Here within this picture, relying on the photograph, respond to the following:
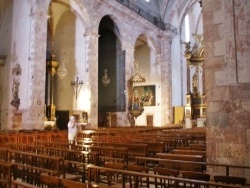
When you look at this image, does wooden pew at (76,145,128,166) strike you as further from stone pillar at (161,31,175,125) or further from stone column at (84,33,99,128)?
stone pillar at (161,31,175,125)

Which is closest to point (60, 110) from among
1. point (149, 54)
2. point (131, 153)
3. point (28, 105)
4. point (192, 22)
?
point (28, 105)

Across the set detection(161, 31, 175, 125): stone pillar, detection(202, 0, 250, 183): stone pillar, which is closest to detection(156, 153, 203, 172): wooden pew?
detection(202, 0, 250, 183): stone pillar

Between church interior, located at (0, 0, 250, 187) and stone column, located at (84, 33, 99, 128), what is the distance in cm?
7

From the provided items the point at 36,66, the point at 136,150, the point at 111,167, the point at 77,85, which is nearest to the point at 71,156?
the point at 136,150

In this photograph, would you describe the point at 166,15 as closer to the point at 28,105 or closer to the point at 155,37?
the point at 155,37

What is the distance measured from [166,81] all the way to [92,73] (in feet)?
36.6

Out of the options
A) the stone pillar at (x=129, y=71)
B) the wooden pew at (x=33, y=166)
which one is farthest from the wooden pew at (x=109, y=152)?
the stone pillar at (x=129, y=71)

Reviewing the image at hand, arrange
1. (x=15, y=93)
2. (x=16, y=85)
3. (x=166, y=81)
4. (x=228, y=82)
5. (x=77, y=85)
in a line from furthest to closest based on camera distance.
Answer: (x=166, y=81) → (x=77, y=85) → (x=16, y=85) → (x=15, y=93) → (x=228, y=82)

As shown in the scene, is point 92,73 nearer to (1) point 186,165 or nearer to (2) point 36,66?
(2) point 36,66

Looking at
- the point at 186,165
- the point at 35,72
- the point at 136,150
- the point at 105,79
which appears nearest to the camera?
the point at 186,165

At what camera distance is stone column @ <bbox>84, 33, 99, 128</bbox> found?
1975 centimetres

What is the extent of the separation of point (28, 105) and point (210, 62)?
12119 millimetres

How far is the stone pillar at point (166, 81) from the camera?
2877 centimetres

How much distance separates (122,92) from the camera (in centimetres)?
2388
